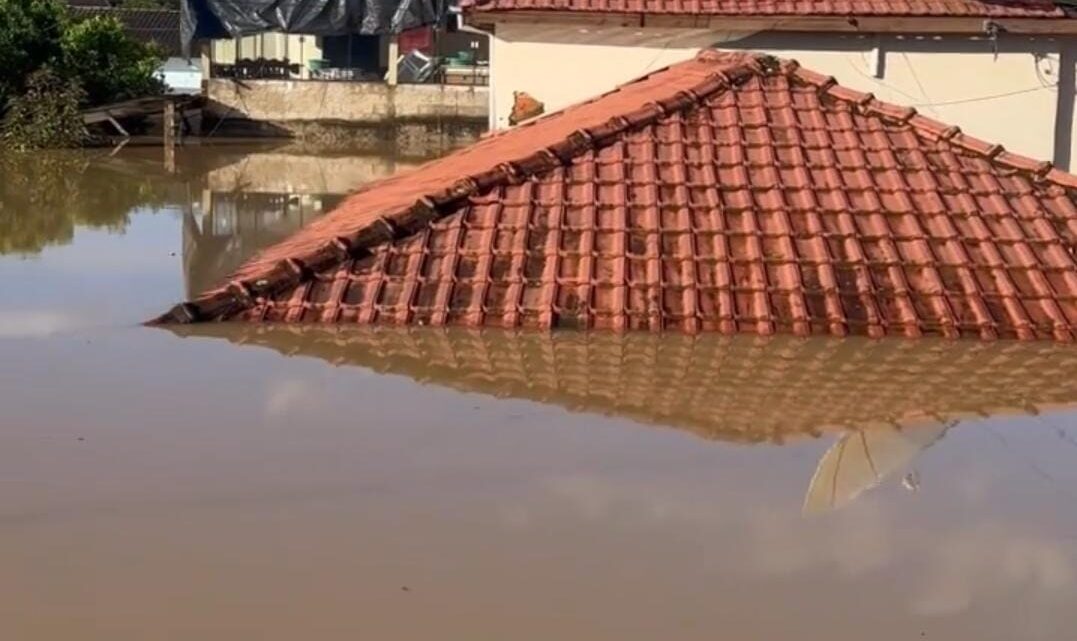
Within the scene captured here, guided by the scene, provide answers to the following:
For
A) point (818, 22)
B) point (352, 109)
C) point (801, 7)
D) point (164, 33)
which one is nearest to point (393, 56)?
point (352, 109)

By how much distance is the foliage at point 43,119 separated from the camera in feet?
78.4

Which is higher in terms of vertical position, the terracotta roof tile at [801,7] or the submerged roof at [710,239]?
the terracotta roof tile at [801,7]

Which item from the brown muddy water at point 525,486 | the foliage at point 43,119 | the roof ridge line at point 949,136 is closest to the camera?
the brown muddy water at point 525,486

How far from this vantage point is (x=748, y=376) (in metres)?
7.34

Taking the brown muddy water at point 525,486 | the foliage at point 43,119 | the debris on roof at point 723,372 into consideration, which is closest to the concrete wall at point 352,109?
the foliage at point 43,119

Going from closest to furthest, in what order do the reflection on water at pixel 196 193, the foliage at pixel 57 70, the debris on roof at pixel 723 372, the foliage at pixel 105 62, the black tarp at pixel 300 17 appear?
1. the debris on roof at pixel 723 372
2. the reflection on water at pixel 196 193
3. the foliage at pixel 57 70
4. the foliage at pixel 105 62
5. the black tarp at pixel 300 17

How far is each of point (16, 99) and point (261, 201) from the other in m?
8.83

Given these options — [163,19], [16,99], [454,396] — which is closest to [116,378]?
[454,396]

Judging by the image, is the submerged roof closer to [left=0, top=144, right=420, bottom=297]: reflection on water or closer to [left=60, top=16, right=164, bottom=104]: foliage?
[left=0, top=144, right=420, bottom=297]: reflection on water

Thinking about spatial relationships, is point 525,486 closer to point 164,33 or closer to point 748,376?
point 748,376

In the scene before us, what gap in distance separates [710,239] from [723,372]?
5.33 feet

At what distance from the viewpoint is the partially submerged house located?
45.0 ft

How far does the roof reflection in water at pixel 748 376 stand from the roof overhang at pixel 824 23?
6055mm

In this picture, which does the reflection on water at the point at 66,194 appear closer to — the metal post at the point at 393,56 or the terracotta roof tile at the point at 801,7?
the terracotta roof tile at the point at 801,7
